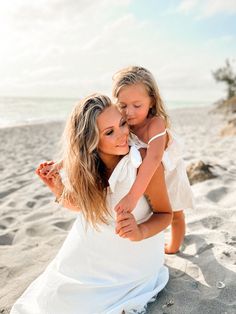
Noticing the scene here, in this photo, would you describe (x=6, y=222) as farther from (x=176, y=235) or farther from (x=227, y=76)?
(x=227, y=76)

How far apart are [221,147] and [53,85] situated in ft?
210

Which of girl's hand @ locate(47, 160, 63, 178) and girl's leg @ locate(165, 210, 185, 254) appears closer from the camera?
girl's hand @ locate(47, 160, 63, 178)

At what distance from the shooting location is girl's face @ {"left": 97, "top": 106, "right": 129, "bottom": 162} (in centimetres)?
213

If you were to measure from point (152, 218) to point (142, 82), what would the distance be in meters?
0.93

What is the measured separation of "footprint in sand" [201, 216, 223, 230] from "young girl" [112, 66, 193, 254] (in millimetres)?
462


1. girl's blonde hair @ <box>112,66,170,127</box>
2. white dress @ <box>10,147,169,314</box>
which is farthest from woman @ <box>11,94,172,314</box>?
girl's blonde hair @ <box>112,66,170,127</box>

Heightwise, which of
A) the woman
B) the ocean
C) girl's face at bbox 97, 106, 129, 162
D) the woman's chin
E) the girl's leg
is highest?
girl's face at bbox 97, 106, 129, 162

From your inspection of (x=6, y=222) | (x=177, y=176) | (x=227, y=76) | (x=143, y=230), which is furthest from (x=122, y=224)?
(x=227, y=76)

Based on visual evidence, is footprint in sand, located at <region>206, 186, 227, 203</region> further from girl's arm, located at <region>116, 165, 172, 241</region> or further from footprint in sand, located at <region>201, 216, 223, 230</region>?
girl's arm, located at <region>116, 165, 172, 241</region>

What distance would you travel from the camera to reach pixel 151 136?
95.7 inches

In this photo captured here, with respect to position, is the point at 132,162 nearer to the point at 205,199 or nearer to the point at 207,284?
the point at 207,284

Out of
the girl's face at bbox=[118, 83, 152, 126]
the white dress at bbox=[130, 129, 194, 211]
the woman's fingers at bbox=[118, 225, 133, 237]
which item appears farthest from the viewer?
the white dress at bbox=[130, 129, 194, 211]

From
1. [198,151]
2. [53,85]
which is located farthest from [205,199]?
[53,85]

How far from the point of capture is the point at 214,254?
280 cm
